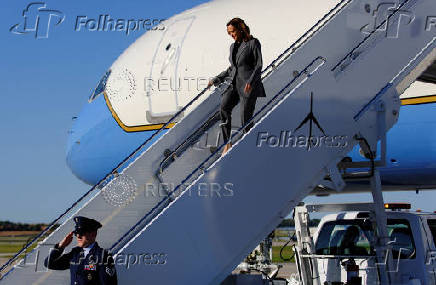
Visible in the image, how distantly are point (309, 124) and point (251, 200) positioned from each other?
98cm

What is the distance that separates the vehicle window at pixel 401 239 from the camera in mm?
7936

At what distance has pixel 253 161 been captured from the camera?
6.31 metres

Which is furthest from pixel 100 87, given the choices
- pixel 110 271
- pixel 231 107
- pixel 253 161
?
pixel 110 271

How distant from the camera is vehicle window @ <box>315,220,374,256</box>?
8.29 m

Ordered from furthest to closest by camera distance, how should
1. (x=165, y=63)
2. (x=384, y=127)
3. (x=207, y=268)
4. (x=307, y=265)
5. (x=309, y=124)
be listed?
(x=165, y=63)
(x=307, y=265)
(x=384, y=127)
(x=309, y=124)
(x=207, y=268)

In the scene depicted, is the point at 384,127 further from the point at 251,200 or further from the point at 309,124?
the point at 251,200

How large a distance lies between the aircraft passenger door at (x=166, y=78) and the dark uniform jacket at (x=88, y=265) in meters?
9.05

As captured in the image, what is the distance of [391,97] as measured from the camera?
7266mm

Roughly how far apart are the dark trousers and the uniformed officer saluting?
6.76 ft

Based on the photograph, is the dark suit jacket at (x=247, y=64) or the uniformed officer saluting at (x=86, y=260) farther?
the dark suit jacket at (x=247, y=64)

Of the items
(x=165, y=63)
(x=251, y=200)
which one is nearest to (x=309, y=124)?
(x=251, y=200)

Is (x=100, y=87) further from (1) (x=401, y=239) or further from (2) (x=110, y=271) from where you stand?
(2) (x=110, y=271)

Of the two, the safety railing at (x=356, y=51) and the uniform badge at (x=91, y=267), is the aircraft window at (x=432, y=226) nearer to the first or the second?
the safety railing at (x=356, y=51)

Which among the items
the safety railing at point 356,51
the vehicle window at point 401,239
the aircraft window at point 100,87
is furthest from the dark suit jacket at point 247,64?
the aircraft window at point 100,87
